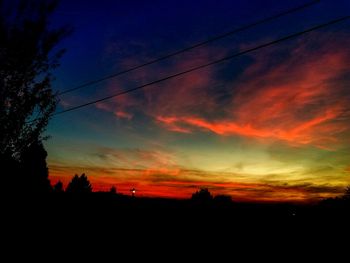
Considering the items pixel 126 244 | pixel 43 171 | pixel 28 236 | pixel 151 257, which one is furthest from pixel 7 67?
pixel 43 171

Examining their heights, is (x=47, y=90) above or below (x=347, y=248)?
above

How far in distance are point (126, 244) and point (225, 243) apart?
454 centimetres

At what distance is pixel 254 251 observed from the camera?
48.3ft

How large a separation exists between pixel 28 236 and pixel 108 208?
4.37 metres

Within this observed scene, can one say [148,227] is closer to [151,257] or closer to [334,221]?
[151,257]

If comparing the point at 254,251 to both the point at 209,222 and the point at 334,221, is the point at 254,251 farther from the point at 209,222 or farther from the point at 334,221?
the point at 334,221

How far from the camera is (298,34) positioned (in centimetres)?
953

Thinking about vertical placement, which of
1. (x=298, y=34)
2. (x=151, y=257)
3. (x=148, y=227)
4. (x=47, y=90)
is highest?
(x=47, y=90)

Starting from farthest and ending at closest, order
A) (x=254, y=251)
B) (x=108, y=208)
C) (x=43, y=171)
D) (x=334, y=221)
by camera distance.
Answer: (x=43, y=171) < (x=108, y=208) < (x=334, y=221) < (x=254, y=251)

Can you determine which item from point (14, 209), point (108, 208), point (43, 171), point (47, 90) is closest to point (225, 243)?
point (108, 208)

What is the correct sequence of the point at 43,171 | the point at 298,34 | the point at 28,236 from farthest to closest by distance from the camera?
the point at 43,171
the point at 28,236
the point at 298,34

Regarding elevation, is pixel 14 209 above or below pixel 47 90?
below

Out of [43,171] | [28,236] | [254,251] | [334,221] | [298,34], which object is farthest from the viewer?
[43,171]

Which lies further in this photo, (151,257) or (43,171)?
(43,171)
